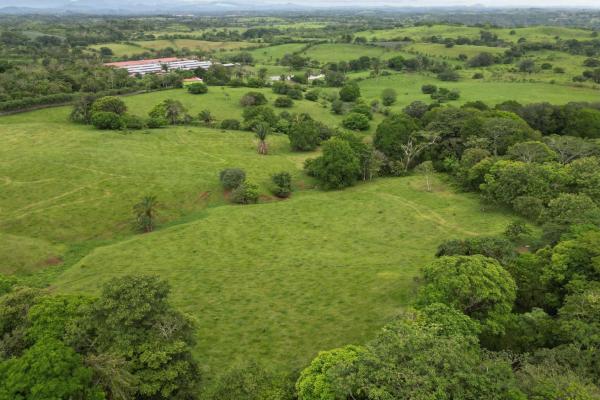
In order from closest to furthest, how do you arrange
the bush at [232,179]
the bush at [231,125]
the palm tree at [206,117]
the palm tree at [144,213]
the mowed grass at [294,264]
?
1. the mowed grass at [294,264]
2. the palm tree at [144,213]
3. the bush at [232,179]
4. the bush at [231,125]
5. the palm tree at [206,117]

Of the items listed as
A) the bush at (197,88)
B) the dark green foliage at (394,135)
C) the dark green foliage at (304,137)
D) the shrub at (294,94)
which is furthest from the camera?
the shrub at (294,94)

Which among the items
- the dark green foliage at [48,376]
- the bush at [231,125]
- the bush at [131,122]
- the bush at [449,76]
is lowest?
the bush at [231,125]

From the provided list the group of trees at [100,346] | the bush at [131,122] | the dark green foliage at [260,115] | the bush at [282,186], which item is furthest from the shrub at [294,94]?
the group of trees at [100,346]

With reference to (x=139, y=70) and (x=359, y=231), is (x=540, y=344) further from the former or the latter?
(x=139, y=70)

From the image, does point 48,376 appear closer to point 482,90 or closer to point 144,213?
point 144,213

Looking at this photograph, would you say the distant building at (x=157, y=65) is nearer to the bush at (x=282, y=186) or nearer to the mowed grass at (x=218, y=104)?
the mowed grass at (x=218, y=104)

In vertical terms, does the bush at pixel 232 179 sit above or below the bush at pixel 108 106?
below

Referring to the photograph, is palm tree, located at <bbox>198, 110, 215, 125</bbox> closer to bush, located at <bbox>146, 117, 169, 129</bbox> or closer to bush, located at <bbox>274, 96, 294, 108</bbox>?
bush, located at <bbox>146, 117, 169, 129</bbox>

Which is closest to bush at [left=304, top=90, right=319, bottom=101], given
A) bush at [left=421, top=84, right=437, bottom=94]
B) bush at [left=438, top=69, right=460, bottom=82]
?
bush at [left=421, top=84, right=437, bottom=94]
